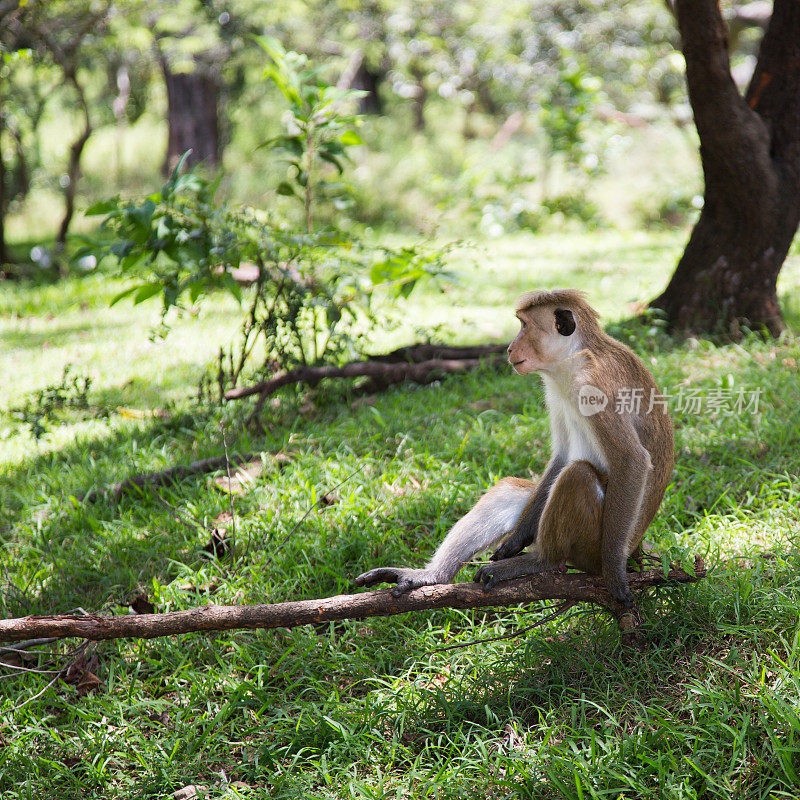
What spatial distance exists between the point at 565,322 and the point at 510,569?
0.93 m

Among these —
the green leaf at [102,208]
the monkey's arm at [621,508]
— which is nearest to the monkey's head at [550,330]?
the monkey's arm at [621,508]

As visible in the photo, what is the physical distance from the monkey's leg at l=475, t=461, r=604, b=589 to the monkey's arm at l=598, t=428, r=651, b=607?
60 millimetres

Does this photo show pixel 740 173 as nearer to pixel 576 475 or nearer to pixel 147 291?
pixel 576 475

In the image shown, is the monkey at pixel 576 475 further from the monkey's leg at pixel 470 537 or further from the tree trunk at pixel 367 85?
the tree trunk at pixel 367 85

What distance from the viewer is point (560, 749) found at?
251 centimetres

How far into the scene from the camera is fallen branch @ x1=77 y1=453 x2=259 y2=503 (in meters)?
4.30

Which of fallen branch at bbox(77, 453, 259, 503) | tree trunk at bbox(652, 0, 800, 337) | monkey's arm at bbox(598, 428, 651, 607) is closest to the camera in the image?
monkey's arm at bbox(598, 428, 651, 607)

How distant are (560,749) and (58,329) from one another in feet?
23.3

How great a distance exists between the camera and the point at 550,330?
116 inches

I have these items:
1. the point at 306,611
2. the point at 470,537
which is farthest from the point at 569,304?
the point at 306,611

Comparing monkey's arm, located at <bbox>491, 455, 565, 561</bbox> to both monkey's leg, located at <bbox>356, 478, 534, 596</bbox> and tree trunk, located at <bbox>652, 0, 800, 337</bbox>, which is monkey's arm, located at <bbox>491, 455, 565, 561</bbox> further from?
tree trunk, located at <bbox>652, 0, 800, 337</bbox>

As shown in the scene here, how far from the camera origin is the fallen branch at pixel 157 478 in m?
4.30

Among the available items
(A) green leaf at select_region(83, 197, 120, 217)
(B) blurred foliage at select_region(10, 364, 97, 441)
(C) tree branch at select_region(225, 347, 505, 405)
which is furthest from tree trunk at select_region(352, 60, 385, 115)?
(A) green leaf at select_region(83, 197, 120, 217)

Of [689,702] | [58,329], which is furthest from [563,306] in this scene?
[58,329]
